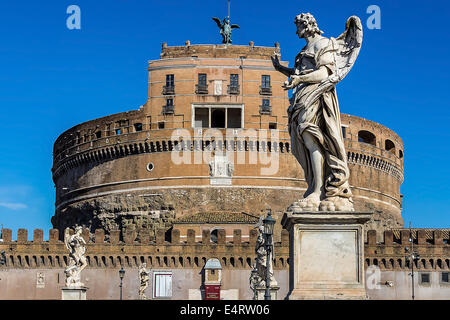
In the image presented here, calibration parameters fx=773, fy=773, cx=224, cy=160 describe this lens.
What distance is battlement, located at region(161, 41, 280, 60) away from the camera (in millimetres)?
64938

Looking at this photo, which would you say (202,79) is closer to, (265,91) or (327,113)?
(265,91)

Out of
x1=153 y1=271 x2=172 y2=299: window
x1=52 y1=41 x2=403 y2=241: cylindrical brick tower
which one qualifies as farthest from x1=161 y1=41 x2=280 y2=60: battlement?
x1=153 y1=271 x2=172 y2=299: window

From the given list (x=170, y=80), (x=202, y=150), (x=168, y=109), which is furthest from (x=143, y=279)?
(x=170, y=80)

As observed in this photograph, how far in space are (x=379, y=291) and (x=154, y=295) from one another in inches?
631

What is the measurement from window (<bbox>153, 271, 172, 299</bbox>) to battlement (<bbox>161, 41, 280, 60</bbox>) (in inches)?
762

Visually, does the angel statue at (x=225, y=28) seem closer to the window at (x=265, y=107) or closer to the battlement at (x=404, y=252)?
the window at (x=265, y=107)

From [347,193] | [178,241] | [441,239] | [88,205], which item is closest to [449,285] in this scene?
[441,239]

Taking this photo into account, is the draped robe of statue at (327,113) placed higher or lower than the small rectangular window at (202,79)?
lower

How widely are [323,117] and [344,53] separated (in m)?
0.60

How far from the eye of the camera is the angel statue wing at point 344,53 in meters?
6.44

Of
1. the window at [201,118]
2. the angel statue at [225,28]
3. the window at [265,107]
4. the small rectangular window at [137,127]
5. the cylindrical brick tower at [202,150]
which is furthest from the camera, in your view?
the angel statue at [225,28]

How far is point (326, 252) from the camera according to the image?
20.1ft

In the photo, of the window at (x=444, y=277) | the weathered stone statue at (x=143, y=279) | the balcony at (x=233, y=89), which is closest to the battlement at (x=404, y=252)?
the window at (x=444, y=277)

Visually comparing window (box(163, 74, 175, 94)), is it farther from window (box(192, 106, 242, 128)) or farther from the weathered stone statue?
the weathered stone statue
